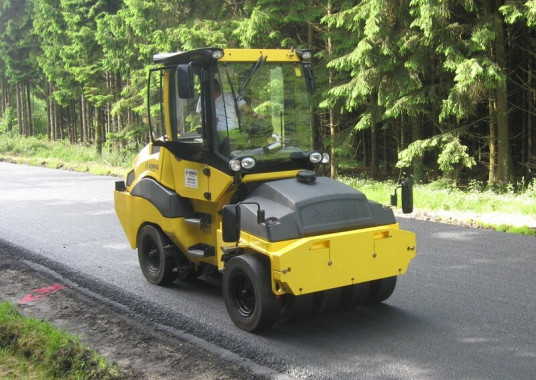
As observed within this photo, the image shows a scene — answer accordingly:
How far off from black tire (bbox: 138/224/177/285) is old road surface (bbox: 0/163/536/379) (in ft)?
0.43

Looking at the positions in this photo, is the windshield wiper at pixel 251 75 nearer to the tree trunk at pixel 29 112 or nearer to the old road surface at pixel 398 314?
the old road surface at pixel 398 314

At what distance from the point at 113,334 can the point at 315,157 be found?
2.66 m

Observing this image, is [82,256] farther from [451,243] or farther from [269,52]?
[451,243]

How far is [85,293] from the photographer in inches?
287

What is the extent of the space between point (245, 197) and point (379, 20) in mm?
9388

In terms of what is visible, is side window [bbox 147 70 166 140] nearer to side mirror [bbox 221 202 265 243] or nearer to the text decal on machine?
the text decal on machine

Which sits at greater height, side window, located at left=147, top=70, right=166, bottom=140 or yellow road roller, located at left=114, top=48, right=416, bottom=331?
side window, located at left=147, top=70, right=166, bottom=140

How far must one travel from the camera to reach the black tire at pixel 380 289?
611 cm

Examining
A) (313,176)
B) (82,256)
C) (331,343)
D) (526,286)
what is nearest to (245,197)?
(313,176)

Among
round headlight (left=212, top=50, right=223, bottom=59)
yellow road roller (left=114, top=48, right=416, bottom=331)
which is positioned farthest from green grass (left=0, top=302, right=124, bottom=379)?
round headlight (left=212, top=50, right=223, bottom=59)

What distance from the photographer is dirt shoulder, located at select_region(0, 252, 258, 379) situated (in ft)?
16.3

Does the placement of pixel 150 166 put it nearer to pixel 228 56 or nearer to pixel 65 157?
pixel 228 56

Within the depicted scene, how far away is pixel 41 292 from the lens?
7.39 metres

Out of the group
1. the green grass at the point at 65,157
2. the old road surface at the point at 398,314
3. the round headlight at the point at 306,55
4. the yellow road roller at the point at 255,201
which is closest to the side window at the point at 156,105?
the yellow road roller at the point at 255,201
